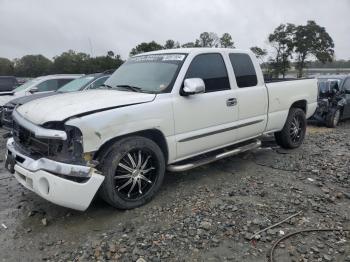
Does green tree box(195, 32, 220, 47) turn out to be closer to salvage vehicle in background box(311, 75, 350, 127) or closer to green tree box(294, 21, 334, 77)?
green tree box(294, 21, 334, 77)

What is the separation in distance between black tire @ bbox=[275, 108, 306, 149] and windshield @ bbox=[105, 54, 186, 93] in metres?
2.80

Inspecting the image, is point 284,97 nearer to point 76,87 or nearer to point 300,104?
point 300,104

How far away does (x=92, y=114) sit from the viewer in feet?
12.0

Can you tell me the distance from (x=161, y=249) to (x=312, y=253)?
1395 millimetres

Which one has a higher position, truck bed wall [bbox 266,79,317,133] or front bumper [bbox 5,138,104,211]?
truck bed wall [bbox 266,79,317,133]

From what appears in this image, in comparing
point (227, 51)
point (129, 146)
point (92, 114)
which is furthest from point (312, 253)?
point (227, 51)

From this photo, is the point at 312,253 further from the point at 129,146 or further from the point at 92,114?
the point at 92,114

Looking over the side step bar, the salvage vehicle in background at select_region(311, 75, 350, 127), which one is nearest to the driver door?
the salvage vehicle in background at select_region(311, 75, 350, 127)

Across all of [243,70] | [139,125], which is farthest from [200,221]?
[243,70]

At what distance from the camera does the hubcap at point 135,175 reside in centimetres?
398

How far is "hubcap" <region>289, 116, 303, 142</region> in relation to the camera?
22.0 ft

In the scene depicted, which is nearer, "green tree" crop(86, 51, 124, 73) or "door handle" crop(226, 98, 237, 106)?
"door handle" crop(226, 98, 237, 106)

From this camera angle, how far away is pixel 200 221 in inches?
151

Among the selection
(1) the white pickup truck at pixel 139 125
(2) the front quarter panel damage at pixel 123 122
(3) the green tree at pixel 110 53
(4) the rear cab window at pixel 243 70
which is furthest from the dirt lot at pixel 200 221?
(3) the green tree at pixel 110 53
